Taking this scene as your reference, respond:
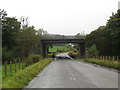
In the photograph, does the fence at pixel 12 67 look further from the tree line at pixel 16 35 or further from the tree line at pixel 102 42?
the tree line at pixel 102 42

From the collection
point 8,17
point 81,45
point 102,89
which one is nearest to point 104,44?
point 81,45

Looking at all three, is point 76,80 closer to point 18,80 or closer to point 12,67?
point 18,80

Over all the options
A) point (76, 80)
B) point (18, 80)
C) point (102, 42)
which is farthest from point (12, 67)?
point (102, 42)

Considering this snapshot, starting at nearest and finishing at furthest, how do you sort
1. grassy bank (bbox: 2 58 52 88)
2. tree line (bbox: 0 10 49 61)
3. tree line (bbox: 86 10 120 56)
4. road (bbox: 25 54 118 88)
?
grassy bank (bbox: 2 58 52 88), road (bbox: 25 54 118 88), tree line (bbox: 0 10 49 61), tree line (bbox: 86 10 120 56)

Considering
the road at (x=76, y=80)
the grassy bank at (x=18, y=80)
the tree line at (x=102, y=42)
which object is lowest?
the road at (x=76, y=80)

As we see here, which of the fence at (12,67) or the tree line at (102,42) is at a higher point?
the tree line at (102,42)

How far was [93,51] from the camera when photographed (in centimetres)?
7525

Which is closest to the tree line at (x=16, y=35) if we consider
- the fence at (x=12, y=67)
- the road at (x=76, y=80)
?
the fence at (x=12, y=67)

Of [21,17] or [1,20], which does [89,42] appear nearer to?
[21,17]

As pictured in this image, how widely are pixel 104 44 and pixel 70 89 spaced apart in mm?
65784

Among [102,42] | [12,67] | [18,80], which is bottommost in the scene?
[12,67]

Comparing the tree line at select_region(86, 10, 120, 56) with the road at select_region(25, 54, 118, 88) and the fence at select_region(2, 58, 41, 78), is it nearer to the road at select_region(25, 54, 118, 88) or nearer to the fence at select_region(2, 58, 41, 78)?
the fence at select_region(2, 58, 41, 78)

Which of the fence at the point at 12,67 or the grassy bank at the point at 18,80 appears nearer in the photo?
the grassy bank at the point at 18,80

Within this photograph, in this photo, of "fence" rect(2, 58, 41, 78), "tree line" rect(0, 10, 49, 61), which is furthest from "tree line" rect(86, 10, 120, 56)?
"fence" rect(2, 58, 41, 78)
